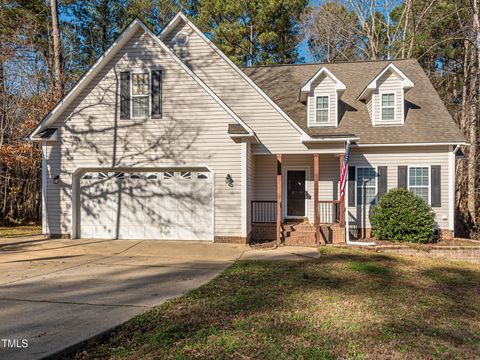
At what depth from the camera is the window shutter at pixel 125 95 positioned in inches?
419

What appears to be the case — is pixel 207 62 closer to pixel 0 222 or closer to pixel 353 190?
pixel 353 190

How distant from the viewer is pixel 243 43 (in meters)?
21.8

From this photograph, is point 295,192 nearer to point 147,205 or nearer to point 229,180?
point 229,180

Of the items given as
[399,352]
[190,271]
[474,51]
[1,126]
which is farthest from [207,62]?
[474,51]

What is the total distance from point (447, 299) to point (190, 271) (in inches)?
193

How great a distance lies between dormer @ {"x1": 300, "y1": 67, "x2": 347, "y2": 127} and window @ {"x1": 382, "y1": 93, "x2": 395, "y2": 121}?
169 cm

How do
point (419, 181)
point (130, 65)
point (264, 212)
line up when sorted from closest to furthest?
point (130, 65)
point (419, 181)
point (264, 212)

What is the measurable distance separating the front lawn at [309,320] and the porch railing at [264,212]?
4918 mm

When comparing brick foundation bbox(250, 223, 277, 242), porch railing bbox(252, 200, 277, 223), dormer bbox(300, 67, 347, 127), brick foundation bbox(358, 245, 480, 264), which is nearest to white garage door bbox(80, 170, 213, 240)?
brick foundation bbox(250, 223, 277, 242)

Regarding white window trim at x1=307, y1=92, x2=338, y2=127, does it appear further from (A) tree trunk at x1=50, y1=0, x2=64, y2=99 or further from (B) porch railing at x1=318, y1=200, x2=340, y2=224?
(A) tree trunk at x1=50, y1=0, x2=64, y2=99

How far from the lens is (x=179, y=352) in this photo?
3.48 meters

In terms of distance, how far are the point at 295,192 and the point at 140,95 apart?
6735mm

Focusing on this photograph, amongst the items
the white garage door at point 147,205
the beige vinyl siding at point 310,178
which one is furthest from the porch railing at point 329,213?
the white garage door at point 147,205

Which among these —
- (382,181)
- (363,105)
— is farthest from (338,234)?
(363,105)
